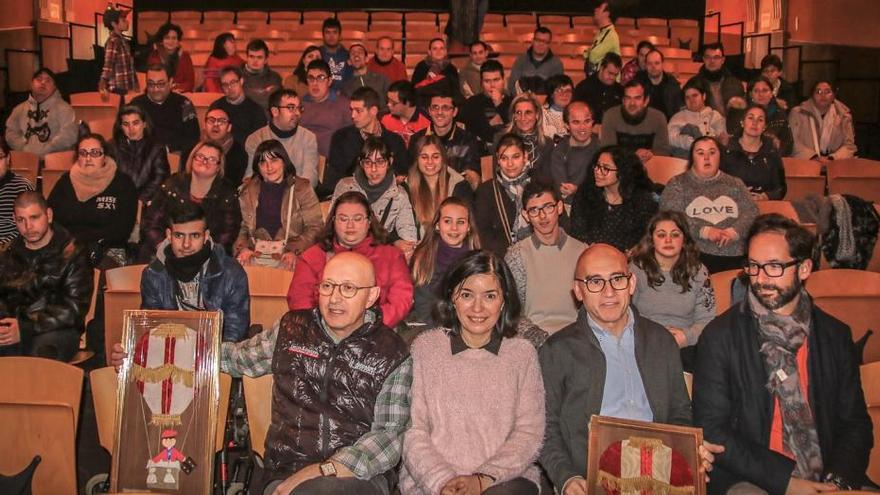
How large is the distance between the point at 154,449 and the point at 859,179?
518cm

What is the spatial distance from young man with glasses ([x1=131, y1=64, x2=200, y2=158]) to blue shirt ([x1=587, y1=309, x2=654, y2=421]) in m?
4.95

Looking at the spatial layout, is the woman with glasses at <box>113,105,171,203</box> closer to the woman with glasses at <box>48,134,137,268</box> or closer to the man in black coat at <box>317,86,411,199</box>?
the woman with glasses at <box>48,134,137,268</box>

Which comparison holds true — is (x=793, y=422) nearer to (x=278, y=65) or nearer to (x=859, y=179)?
(x=859, y=179)

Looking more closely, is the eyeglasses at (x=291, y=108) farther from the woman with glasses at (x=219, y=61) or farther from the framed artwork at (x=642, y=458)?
the framed artwork at (x=642, y=458)

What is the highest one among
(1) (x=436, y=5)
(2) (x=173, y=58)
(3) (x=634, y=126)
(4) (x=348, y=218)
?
(1) (x=436, y=5)

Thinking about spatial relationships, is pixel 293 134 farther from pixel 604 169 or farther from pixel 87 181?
pixel 604 169

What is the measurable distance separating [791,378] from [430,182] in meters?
2.67

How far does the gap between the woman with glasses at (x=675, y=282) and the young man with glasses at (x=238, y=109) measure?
3886mm

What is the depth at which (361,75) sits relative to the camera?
849cm

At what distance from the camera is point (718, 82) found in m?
8.97

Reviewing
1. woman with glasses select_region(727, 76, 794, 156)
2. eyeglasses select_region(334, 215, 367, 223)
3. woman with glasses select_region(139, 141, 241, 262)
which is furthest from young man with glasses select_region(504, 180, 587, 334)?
woman with glasses select_region(727, 76, 794, 156)

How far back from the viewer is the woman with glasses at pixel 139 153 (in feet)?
20.4

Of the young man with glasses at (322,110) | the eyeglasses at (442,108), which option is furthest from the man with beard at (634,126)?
the young man with glasses at (322,110)

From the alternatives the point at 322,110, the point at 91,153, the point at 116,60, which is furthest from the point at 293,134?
the point at 116,60
